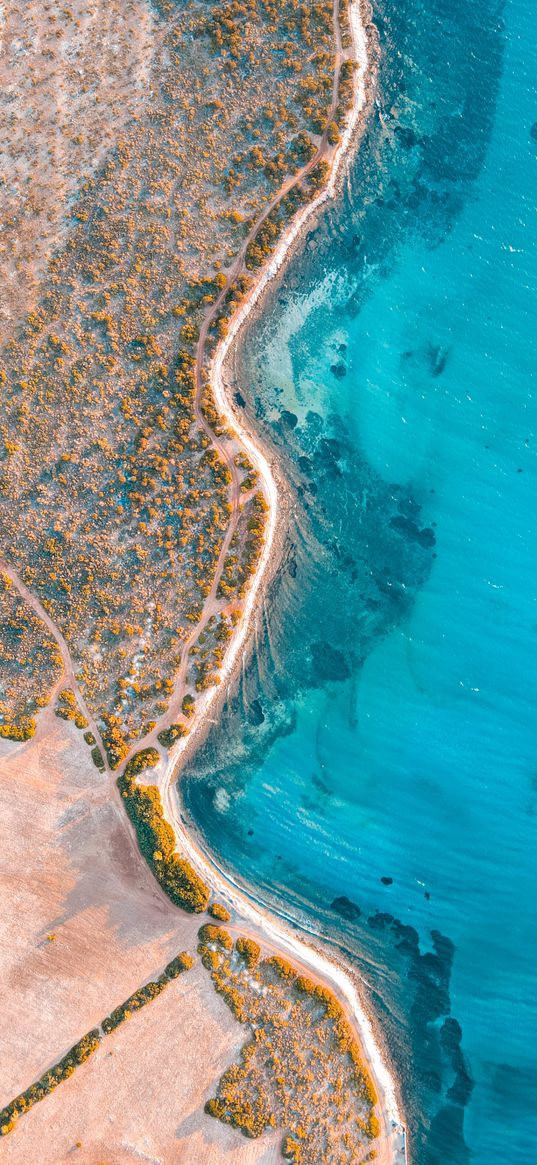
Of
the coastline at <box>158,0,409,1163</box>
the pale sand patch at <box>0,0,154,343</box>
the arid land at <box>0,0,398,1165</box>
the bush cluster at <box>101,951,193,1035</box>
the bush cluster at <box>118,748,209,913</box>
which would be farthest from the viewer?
the pale sand patch at <box>0,0,154,343</box>

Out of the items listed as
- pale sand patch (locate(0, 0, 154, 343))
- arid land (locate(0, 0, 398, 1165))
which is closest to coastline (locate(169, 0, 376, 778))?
arid land (locate(0, 0, 398, 1165))

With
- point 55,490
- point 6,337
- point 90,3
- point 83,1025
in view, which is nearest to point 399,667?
point 55,490

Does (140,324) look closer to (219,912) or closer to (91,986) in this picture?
(219,912)

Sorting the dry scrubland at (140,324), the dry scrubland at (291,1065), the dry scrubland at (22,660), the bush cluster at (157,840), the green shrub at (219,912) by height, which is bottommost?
the dry scrubland at (291,1065)

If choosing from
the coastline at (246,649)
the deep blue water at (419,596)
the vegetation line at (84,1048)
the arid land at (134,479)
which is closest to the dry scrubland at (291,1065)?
the arid land at (134,479)

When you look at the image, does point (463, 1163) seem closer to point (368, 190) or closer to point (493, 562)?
point (493, 562)

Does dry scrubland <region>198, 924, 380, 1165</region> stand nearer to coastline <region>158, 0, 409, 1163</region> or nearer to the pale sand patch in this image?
coastline <region>158, 0, 409, 1163</region>

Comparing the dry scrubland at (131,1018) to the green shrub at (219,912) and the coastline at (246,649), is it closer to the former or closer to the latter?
the green shrub at (219,912)
